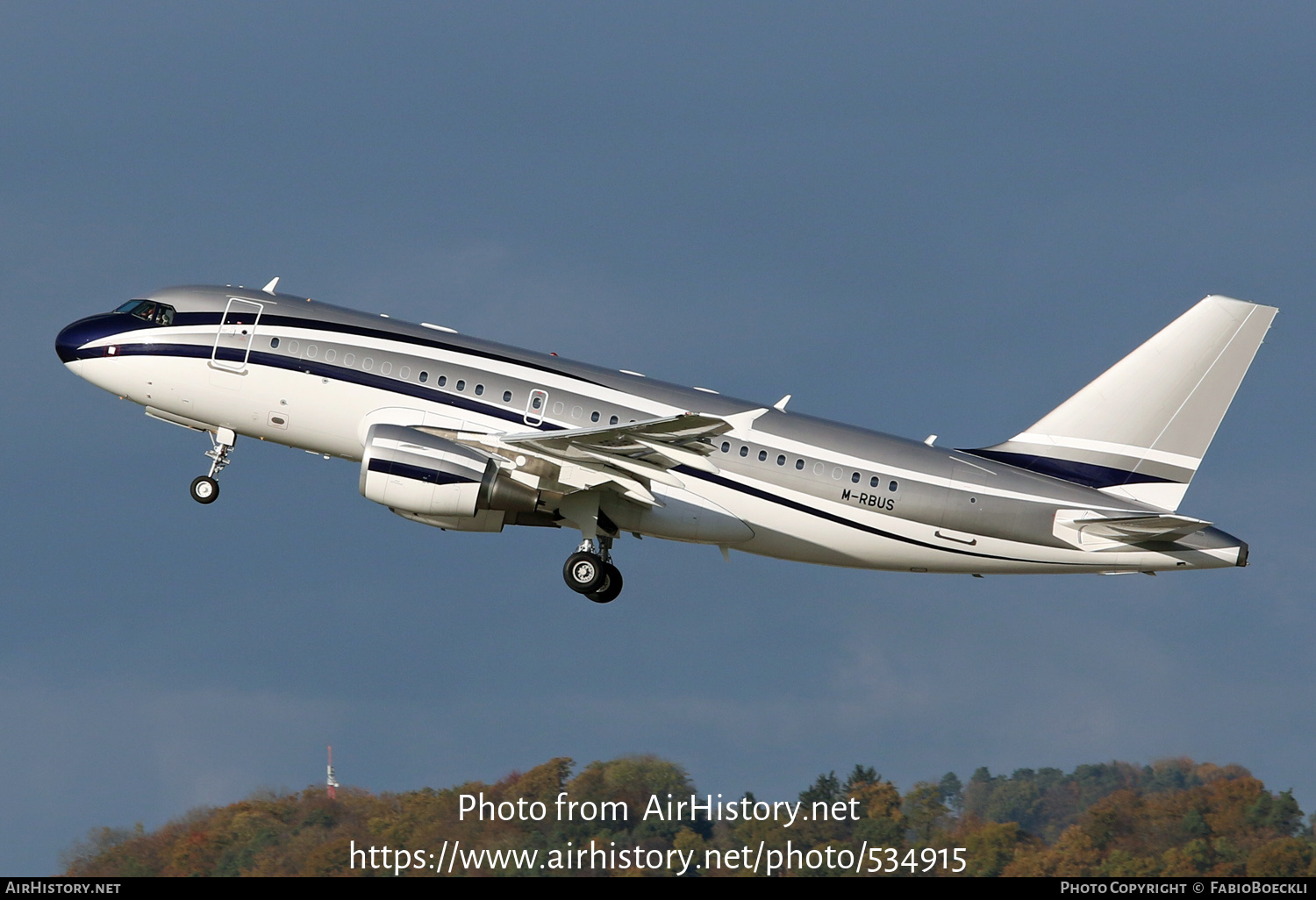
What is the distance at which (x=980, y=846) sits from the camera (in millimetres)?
66062

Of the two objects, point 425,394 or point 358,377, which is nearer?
point 425,394

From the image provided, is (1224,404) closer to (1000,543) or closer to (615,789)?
(1000,543)

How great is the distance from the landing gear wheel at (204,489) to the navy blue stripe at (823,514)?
500 inches

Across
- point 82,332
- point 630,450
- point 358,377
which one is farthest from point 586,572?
point 82,332

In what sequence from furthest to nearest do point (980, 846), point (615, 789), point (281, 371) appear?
1. point (980, 846)
2. point (615, 789)
3. point (281, 371)

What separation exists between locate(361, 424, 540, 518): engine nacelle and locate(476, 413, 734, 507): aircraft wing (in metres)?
1.09

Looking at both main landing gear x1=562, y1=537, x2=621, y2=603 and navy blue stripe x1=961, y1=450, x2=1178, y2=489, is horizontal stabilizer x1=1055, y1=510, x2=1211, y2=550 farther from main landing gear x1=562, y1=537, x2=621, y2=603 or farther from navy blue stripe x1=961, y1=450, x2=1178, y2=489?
main landing gear x1=562, y1=537, x2=621, y2=603

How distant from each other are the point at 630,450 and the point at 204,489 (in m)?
12.3

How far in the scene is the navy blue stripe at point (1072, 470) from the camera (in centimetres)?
3903

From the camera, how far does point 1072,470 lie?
39.2 m

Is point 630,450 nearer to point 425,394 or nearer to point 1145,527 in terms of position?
point 425,394

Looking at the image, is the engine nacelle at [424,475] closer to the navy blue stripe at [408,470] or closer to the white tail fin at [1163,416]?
the navy blue stripe at [408,470]
